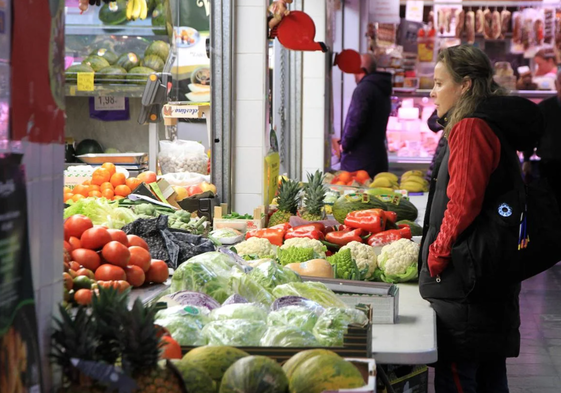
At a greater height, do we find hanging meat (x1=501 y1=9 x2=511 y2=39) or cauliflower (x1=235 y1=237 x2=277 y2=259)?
hanging meat (x1=501 y1=9 x2=511 y2=39)

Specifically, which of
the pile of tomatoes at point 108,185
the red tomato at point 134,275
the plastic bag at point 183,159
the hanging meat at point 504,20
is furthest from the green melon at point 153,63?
the hanging meat at point 504,20

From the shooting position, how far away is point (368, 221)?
488 centimetres

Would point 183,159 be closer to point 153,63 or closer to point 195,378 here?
point 153,63

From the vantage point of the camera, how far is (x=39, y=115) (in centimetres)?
176

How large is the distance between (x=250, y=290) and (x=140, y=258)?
0.53 m

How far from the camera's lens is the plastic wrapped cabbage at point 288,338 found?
2346 mm

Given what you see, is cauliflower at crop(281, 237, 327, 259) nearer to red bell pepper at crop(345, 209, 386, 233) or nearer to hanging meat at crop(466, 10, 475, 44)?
red bell pepper at crop(345, 209, 386, 233)

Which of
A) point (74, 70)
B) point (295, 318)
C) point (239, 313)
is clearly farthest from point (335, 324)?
point (74, 70)

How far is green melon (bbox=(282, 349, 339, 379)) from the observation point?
205 centimetres

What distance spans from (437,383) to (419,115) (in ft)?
29.0

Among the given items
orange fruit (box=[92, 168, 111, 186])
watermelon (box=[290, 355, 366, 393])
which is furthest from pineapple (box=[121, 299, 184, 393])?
orange fruit (box=[92, 168, 111, 186])

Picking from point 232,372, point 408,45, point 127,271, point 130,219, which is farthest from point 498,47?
point 232,372

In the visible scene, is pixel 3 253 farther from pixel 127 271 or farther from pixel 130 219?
pixel 130 219

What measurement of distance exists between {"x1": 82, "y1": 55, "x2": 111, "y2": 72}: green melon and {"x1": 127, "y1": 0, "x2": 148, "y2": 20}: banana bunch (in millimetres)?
460
